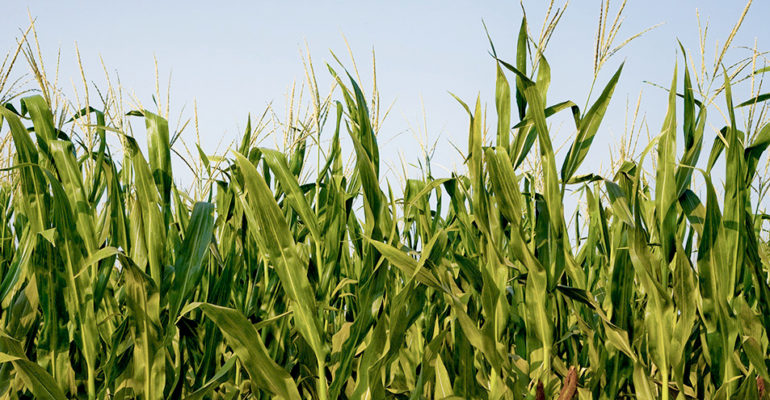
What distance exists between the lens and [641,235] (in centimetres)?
113

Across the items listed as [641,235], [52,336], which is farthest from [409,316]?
[52,336]

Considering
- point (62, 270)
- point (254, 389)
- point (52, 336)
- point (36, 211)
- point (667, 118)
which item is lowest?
point (254, 389)

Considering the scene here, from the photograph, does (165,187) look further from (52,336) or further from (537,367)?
(537,367)

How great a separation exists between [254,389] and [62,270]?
1.50ft

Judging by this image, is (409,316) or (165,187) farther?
(165,187)

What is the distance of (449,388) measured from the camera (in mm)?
1202

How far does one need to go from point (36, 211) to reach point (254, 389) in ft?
1.86

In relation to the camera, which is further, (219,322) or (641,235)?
(641,235)

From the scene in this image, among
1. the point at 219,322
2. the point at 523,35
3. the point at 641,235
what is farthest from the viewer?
the point at 523,35

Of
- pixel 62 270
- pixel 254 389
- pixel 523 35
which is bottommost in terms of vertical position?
pixel 254 389

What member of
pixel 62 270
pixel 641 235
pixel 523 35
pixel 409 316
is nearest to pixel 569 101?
pixel 523 35

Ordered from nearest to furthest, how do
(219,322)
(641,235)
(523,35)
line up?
1. (219,322)
2. (641,235)
3. (523,35)

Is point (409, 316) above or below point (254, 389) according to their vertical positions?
above

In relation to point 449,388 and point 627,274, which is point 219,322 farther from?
point 627,274
